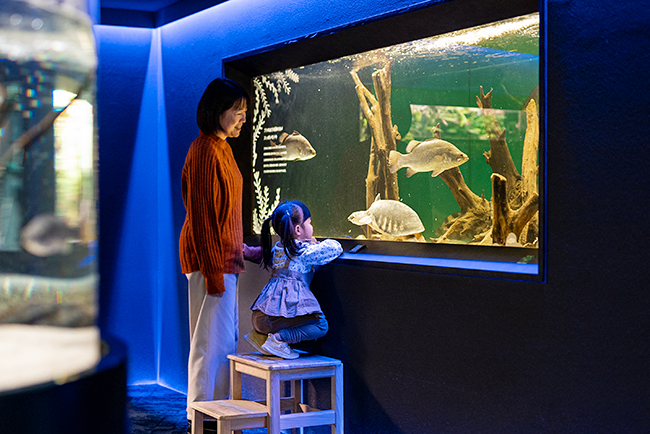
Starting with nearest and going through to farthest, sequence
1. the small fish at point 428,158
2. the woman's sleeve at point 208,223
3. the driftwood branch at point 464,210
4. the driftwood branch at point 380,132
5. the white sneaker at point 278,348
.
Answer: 1. the driftwood branch at point 464,210
2. the small fish at point 428,158
3. the white sneaker at point 278,348
4. the woman's sleeve at point 208,223
5. the driftwood branch at point 380,132

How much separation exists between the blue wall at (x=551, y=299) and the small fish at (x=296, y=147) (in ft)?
1.92

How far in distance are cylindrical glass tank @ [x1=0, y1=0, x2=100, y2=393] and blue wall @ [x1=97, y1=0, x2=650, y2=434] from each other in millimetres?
1759

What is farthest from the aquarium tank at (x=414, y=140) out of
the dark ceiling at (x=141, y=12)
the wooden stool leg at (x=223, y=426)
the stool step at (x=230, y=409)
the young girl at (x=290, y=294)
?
the wooden stool leg at (x=223, y=426)

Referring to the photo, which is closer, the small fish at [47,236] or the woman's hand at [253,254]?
the small fish at [47,236]

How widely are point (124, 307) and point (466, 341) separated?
10.5 ft

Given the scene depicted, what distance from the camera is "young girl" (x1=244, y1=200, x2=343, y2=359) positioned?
336cm

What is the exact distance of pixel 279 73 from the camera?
4254mm

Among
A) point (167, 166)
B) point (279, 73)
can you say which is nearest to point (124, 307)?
point (167, 166)

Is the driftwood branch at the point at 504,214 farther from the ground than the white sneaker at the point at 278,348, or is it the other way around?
A: the driftwood branch at the point at 504,214

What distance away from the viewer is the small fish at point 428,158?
126 inches

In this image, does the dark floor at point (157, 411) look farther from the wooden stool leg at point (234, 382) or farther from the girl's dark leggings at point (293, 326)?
the girl's dark leggings at point (293, 326)

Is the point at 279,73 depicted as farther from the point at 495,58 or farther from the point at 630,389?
the point at 630,389

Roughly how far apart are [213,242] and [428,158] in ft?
3.95

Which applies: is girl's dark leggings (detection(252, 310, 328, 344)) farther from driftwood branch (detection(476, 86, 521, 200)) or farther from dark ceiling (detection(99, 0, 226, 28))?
dark ceiling (detection(99, 0, 226, 28))
